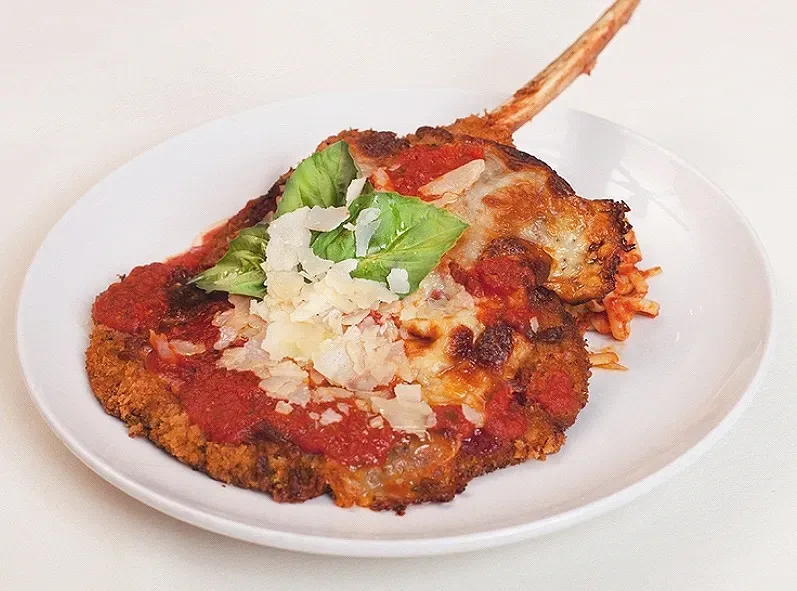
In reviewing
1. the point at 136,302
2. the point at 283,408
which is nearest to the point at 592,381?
the point at 283,408

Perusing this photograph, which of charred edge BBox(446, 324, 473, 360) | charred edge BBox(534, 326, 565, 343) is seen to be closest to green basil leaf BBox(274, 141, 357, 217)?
charred edge BBox(446, 324, 473, 360)

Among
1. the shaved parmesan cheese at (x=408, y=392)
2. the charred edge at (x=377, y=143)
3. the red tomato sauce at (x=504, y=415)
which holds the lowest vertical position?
the red tomato sauce at (x=504, y=415)

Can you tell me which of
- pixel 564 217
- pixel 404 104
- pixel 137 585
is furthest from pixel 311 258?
pixel 404 104

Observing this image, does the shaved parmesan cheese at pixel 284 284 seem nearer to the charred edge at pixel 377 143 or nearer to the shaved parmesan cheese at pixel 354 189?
the shaved parmesan cheese at pixel 354 189

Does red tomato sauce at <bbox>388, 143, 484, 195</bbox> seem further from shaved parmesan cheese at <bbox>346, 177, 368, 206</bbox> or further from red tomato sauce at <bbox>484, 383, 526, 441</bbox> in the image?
red tomato sauce at <bbox>484, 383, 526, 441</bbox>

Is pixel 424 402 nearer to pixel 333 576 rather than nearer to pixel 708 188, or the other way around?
pixel 333 576

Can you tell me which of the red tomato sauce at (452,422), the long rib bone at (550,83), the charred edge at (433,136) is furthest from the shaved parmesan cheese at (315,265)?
the long rib bone at (550,83)

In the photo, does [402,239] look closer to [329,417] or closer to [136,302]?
[329,417]
